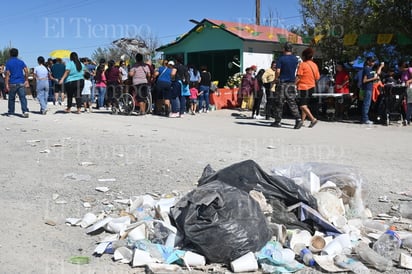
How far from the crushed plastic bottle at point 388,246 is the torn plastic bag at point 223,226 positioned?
0.95m

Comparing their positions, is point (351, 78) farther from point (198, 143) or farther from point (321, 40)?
point (198, 143)

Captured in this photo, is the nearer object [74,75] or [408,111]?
[408,111]

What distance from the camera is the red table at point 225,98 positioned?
18047 millimetres

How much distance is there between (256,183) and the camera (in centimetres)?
435

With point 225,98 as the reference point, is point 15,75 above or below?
above

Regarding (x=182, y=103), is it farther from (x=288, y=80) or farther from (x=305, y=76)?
(x=305, y=76)

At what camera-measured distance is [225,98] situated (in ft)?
60.9

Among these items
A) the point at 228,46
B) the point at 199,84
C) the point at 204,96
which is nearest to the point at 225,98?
the point at 204,96

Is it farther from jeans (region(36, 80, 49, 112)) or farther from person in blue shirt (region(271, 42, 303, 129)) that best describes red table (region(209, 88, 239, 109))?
person in blue shirt (region(271, 42, 303, 129))

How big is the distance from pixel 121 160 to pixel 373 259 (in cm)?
465

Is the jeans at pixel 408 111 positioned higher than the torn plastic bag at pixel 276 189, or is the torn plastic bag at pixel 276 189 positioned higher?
the jeans at pixel 408 111

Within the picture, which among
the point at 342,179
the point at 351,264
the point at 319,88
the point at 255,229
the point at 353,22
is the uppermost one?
the point at 353,22

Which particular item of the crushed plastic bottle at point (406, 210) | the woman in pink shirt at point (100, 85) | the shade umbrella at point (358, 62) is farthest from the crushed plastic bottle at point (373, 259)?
the woman in pink shirt at point (100, 85)

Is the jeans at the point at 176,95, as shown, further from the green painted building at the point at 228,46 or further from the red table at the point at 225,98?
the green painted building at the point at 228,46
